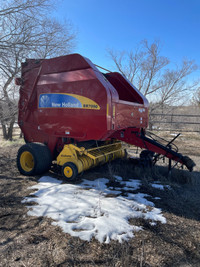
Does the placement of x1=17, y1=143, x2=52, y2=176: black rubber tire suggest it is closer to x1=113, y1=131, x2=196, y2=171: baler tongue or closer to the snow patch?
the snow patch

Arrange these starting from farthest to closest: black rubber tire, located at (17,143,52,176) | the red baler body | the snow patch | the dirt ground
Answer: black rubber tire, located at (17,143,52,176)
the red baler body
the snow patch
the dirt ground

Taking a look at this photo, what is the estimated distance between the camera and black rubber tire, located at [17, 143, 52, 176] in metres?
4.55

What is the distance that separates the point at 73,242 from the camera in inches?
87.0

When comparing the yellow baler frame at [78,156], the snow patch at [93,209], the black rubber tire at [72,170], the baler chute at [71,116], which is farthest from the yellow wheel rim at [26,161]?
the black rubber tire at [72,170]

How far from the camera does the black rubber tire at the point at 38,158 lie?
4547 mm

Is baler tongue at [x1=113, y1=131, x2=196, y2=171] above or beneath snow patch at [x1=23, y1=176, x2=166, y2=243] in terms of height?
above

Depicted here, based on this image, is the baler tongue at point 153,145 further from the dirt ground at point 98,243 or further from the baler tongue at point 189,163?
the dirt ground at point 98,243

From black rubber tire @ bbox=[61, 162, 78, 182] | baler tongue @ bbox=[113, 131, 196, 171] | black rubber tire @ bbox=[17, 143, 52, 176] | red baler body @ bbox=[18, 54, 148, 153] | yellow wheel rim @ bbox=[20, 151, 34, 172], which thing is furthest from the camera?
yellow wheel rim @ bbox=[20, 151, 34, 172]

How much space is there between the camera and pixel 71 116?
4367mm

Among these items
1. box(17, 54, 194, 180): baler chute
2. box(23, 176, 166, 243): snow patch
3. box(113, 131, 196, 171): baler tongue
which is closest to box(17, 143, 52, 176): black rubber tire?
box(17, 54, 194, 180): baler chute

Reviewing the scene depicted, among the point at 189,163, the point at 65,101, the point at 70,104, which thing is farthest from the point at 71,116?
the point at 189,163

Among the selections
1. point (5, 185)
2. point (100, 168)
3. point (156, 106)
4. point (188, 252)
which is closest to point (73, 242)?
point (188, 252)

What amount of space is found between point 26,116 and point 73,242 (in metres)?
3.91

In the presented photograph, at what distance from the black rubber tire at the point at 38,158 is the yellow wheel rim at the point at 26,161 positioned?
2.1 inches
